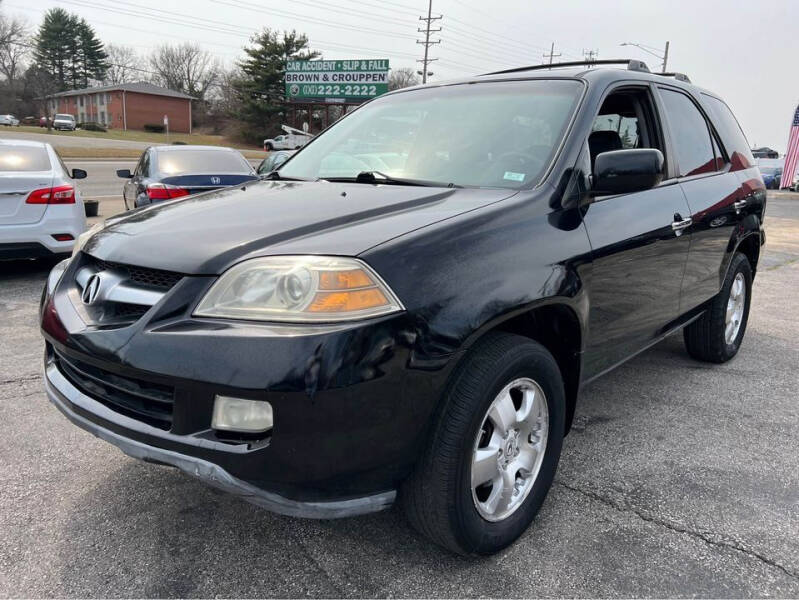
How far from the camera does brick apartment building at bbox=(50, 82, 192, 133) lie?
76.1 metres

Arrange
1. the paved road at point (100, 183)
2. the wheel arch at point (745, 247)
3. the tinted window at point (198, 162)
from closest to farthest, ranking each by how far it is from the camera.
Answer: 1. the wheel arch at point (745, 247)
2. the tinted window at point (198, 162)
3. the paved road at point (100, 183)

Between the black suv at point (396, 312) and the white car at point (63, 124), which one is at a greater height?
the black suv at point (396, 312)

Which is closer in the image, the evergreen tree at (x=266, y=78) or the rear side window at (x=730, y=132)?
the rear side window at (x=730, y=132)

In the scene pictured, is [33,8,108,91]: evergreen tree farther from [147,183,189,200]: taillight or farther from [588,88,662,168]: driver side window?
[588,88,662,168]: driver side window

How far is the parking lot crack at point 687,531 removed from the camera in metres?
2.32

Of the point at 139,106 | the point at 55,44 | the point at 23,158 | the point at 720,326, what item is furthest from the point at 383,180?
the point at 55,44

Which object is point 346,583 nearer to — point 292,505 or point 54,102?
point 292,505

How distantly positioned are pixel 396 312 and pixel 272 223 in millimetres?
659

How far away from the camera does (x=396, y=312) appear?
1.86m

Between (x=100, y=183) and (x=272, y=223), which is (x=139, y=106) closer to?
(x=100, y=183)

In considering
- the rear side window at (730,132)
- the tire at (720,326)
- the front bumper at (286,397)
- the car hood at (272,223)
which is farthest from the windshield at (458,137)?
the tire at (720,326)

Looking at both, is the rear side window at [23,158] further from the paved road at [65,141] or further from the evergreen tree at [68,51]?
the evergreen tree at [68,51]

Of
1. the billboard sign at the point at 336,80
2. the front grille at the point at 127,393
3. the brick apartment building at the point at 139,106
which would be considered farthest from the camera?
the brick apartment building at the point at 139,106

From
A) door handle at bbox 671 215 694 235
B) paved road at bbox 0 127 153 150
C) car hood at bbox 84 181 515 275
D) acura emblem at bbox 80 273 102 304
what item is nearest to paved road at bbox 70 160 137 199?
paved road at bbox 0 127 153 150
